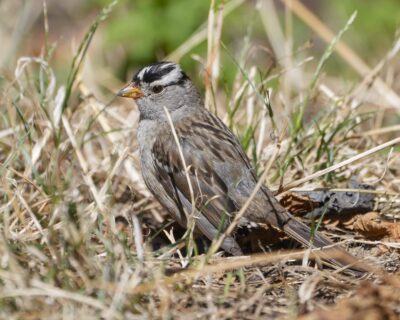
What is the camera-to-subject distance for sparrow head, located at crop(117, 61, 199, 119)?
17.3 feet

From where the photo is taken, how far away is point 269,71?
5.36 meters

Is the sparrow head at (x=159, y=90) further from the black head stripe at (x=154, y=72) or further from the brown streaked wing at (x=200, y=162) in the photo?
the brown streaked wing at (x=200, y=162)

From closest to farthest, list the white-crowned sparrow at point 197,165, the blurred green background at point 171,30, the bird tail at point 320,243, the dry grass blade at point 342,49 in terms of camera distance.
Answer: the bird tail at point 320,243, the white-crowned sparrow at point 197,165, the dry grass blade at point 342,49, the blurred green background at point 171,30

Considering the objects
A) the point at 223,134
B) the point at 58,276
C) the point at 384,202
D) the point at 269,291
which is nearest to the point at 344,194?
the point at 384,202

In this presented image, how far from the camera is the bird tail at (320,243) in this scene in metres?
3.82

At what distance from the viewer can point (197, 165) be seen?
4699mm

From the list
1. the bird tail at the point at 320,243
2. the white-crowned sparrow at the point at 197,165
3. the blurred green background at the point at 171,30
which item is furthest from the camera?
the blurred green background at the point at 171,30

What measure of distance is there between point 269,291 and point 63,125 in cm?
177

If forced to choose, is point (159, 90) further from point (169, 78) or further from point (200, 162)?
point (200, 162)

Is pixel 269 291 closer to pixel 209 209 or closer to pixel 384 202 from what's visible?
pixel 209 209

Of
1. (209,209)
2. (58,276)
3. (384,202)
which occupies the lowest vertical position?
(384,202)

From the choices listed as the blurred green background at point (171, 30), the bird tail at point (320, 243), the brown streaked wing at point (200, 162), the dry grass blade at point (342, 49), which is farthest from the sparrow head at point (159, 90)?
the blurred green background at point (171, 30)

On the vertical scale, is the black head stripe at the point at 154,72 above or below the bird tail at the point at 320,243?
above

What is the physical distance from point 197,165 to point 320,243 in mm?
854
